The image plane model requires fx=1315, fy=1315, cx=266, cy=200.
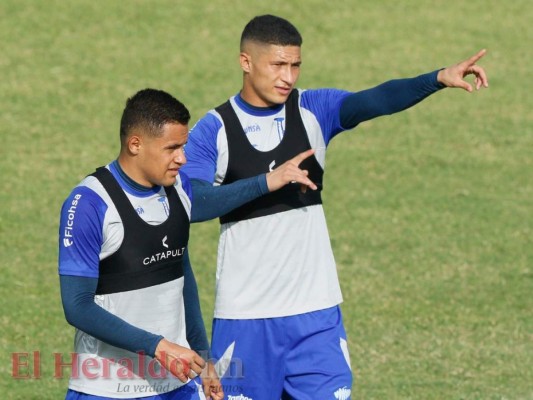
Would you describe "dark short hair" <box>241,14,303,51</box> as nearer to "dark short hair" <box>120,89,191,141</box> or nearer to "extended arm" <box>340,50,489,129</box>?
"extended arm" <box>340,50,489,129</box>

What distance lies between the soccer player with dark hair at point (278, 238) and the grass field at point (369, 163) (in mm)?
2867

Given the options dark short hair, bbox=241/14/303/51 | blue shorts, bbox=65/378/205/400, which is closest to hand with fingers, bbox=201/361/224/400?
blue shorts, bbox=65/378/205/400

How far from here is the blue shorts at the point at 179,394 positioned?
23.0 ft

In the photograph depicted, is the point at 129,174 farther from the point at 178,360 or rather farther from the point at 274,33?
the point at 274,33

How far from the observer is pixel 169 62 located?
21.2m

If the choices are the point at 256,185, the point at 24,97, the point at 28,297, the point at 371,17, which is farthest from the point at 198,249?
the point at 371,17

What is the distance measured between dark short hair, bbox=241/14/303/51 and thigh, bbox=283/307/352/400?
5.73 feet

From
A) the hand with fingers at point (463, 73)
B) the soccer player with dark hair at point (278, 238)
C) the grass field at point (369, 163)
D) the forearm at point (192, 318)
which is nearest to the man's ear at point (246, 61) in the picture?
the soccer player with dark hair at point (278, 238)

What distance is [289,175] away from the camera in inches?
293

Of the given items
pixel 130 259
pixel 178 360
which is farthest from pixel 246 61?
pixel 178 360

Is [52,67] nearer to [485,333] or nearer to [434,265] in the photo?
[434,265]

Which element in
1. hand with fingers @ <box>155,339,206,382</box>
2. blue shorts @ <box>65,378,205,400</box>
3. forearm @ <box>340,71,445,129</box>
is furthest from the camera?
forearm @ <box>340,71,445,129</box>

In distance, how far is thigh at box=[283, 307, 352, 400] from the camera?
817cm

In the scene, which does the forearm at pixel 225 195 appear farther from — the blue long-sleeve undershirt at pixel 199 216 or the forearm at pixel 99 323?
the forearm at pixel 99 323
